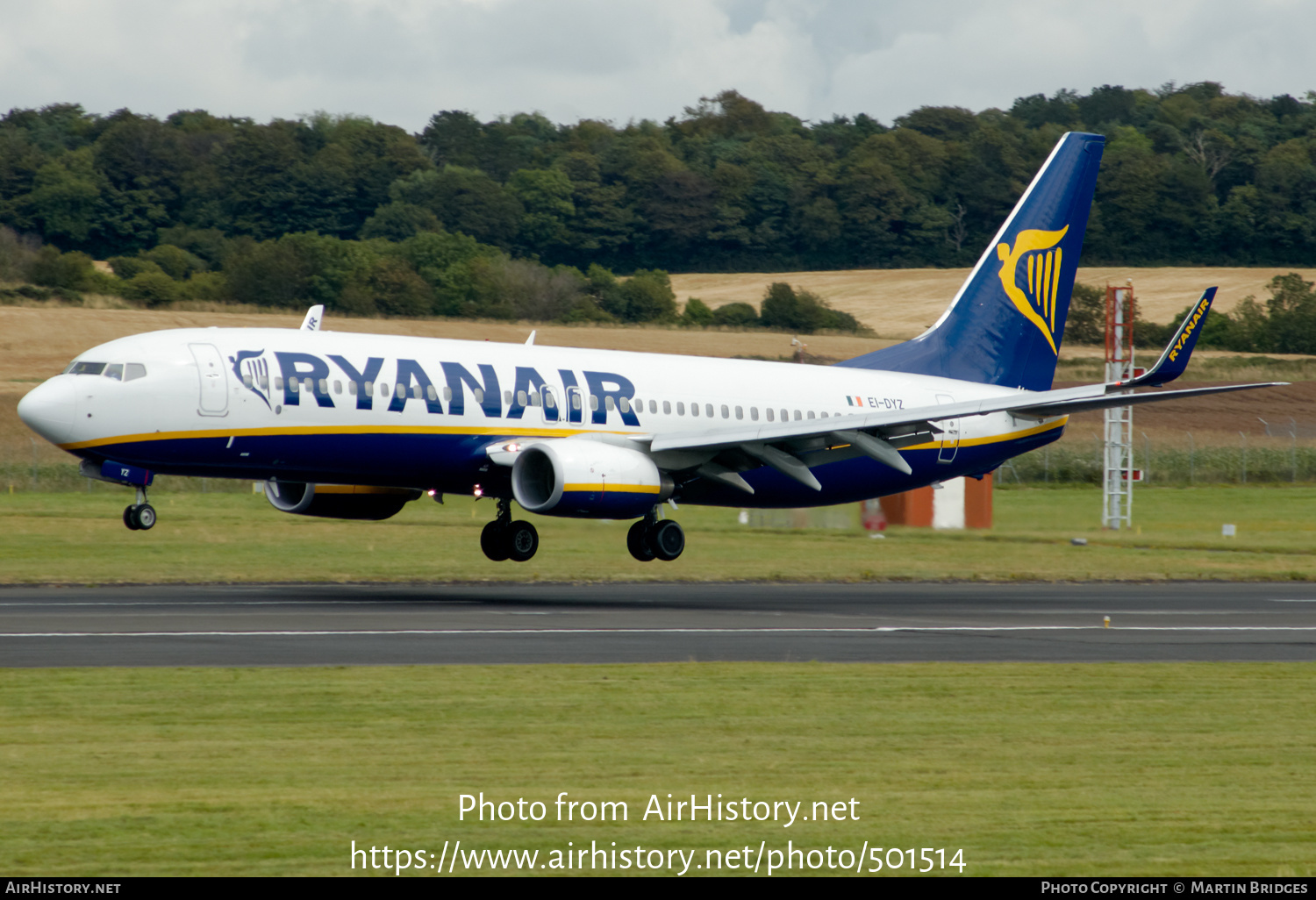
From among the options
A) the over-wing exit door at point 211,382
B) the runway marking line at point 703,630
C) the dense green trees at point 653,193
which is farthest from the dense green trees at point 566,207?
the runway marking line at point 703,630

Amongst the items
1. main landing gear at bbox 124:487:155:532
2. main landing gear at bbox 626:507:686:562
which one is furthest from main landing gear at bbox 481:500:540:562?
main landing gear at bbox 124:487:155:532

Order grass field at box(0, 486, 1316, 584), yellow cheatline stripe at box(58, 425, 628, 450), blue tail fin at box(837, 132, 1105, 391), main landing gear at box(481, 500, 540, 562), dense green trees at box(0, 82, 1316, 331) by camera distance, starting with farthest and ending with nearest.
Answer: dense green trees at box(0, 82, 1316, 331), blue tail fin at box(837, 132, 1105, 391), grass field at box(0, 486, 1316, 584), main landing gear at box(481, 500, 540, 562), yellow cheatline stripe at box(58, 425, 628, 450)

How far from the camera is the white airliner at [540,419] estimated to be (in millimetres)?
28922

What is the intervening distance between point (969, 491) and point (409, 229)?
86810 mm

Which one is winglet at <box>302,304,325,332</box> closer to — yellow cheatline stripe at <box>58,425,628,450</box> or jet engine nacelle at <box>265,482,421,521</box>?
jet engine nacelle at <box>265,482,421,521</box>

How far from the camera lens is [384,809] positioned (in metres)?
12.2

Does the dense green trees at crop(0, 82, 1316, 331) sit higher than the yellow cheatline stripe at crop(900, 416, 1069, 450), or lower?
higher

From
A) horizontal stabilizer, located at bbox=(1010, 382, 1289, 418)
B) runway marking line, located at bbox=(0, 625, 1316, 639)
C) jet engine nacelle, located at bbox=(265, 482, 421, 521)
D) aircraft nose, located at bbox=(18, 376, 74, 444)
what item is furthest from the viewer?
jet engine nacelle, located at bbox=(265, 482, 421, 521)

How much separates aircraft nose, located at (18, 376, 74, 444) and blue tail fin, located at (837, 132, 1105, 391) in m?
19.1

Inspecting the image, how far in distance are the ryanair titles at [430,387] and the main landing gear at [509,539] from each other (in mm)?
3080

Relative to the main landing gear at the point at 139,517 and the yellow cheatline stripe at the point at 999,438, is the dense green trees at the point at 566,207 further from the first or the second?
the main landing gear at the point at 139,517

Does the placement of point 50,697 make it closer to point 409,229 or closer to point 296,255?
point 296,255

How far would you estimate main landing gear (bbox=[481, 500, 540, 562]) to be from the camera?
3462 cm

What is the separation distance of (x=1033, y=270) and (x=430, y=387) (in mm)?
17197
